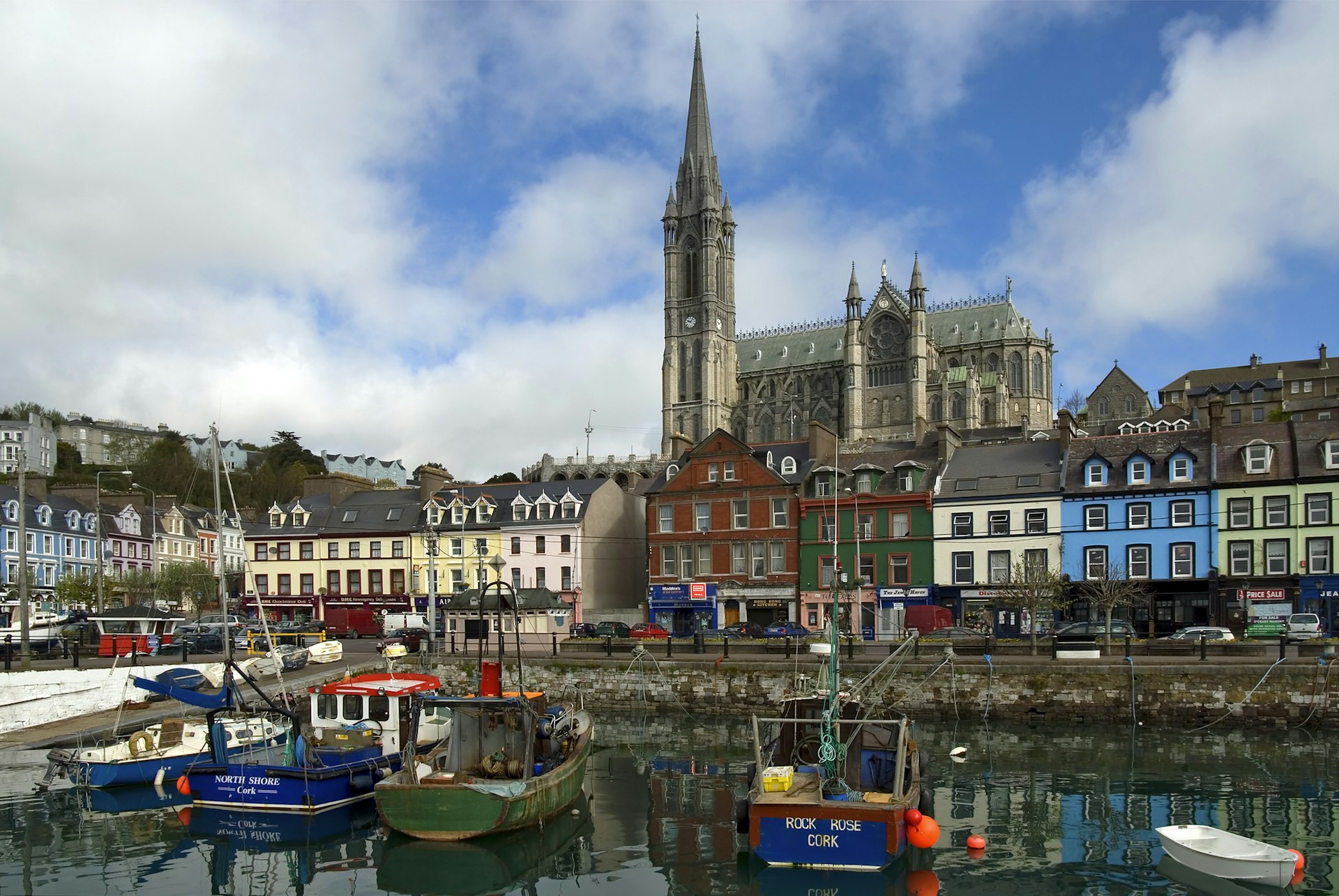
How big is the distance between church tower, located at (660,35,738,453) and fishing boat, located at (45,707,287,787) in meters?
123

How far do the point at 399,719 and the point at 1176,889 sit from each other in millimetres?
17972

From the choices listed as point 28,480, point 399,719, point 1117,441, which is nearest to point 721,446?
point 1117,441

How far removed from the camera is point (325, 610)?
70312mm

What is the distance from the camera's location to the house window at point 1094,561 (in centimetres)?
5362

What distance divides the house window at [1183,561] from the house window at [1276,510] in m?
3.50

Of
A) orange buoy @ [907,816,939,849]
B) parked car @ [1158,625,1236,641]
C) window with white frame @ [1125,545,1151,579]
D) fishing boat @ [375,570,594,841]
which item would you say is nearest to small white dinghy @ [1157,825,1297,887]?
orange buoy @ [907,816,939,849]

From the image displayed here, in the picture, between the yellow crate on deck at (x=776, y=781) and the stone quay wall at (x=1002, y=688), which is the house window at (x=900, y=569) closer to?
the stone quay wall at (x=1002, y=688)

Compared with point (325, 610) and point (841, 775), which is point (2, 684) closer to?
point (841, 775)

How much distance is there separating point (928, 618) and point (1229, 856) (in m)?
34.4

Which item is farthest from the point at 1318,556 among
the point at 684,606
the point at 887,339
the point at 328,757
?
the point at 887,339

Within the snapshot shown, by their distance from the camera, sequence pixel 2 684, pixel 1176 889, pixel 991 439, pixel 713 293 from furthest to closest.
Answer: pixel 713 293 → pixel 991 439 → pixel 2 684 → pixel 1176 889

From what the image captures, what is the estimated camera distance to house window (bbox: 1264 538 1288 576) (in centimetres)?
5038

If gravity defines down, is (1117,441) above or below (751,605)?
above

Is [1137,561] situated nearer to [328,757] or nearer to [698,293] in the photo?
[328,757]
